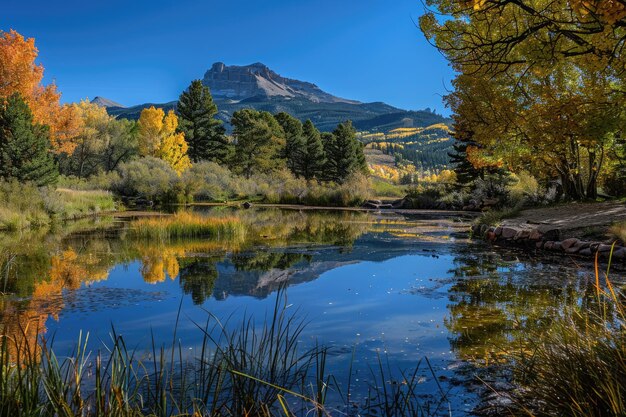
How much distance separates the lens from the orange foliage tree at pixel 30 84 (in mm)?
28969

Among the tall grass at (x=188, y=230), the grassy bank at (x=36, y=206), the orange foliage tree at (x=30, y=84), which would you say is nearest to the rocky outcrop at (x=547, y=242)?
the tall grass at (x=188, y=230)

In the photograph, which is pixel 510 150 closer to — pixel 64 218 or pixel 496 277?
pixel 496 277

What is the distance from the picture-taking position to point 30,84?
97.4 feet

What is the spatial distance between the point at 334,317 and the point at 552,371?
11.7 feet

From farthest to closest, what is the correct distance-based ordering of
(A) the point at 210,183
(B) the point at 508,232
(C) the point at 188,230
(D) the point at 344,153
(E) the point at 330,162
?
(E) the point at 330,162 → (D) the point at 344,153 → (A) the point at 210,183 → (C) the point at 188,230 → (B) the point at 508,232

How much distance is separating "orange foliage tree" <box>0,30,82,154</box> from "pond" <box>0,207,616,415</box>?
1920 cm

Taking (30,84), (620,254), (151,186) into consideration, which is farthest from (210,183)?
(620,254)

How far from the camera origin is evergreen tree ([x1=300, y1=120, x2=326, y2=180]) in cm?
5688

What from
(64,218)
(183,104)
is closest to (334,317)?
(64,218)

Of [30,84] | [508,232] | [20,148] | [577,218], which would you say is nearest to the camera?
[577,218]

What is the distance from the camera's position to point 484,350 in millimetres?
4984

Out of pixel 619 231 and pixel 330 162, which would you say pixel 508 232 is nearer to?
pixel 619 231

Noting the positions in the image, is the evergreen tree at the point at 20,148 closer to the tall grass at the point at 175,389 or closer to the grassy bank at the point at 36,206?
the grassy bank at the point at 36,206

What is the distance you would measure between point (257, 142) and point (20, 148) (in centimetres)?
3036
